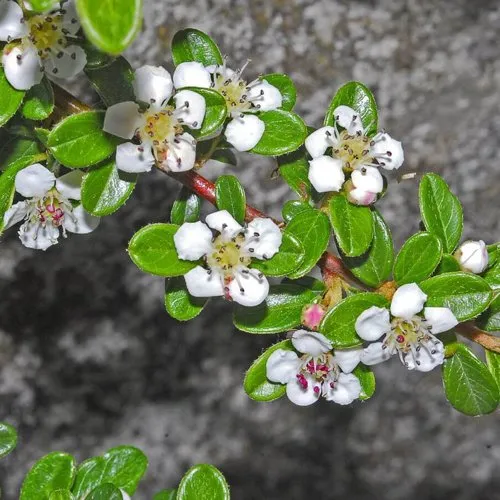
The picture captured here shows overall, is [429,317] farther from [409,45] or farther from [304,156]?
[409,45]

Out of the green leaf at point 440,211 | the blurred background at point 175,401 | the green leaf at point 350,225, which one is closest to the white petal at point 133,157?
the green leaf at point 350,225

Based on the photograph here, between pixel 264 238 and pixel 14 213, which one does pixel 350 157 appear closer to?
pixel 264 238

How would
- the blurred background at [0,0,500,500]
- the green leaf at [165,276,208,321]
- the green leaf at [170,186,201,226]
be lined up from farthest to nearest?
1. the blurred background at [0,0,500,500]
2. the green leaf at [170,186,201,226]
3. the green leaf at [165,276,208,321]

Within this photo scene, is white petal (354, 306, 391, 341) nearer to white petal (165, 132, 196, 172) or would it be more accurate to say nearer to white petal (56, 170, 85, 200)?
white petal (165, 132, 196, 172)

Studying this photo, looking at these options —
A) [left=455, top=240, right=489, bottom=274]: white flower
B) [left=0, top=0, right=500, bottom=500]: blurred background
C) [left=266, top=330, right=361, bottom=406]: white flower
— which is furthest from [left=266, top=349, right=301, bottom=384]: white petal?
[left=0, top=0, right=500, bottom=500]: blurred background

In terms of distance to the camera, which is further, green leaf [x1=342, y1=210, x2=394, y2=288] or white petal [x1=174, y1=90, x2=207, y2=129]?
green leaf [x1=342, y1=210, x2=394, y2=288]

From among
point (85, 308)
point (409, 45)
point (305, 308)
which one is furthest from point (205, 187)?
point (409, 45)

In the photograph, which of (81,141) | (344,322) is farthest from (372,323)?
(81,141)
